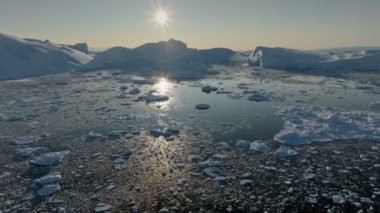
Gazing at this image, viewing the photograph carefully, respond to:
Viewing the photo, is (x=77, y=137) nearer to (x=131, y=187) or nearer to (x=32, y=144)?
(x=32, y=144)

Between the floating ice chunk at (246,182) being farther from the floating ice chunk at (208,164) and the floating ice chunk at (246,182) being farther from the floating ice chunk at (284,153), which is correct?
the floating ice chunk at (284,153)

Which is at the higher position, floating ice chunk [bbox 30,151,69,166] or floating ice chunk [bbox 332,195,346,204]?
floating ice chunk [bbox 30,151,69,166]

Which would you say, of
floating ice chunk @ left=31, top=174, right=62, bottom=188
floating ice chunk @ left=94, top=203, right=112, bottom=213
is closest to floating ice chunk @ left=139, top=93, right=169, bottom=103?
floating ice chunk @ left=31, top=174, right=62, bottom=188

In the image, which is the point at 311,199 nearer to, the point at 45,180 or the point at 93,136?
the point at 45,180

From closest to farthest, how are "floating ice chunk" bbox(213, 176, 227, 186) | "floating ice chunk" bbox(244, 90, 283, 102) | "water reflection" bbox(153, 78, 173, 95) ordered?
1. "floating ice chunk" bbox(213, 176, 227, 186)
2. "floating ice chunk" bbox(244, 90, 283, 102)
3. "water reflection" bbox(153, 78, 173, 95)

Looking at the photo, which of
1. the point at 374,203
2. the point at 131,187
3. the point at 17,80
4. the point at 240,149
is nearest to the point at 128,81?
the point at 17,80

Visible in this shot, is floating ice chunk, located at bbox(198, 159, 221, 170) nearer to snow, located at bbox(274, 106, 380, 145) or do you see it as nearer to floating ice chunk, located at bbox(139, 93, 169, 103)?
snow, located at bbox(274, 106, 380, 145)
